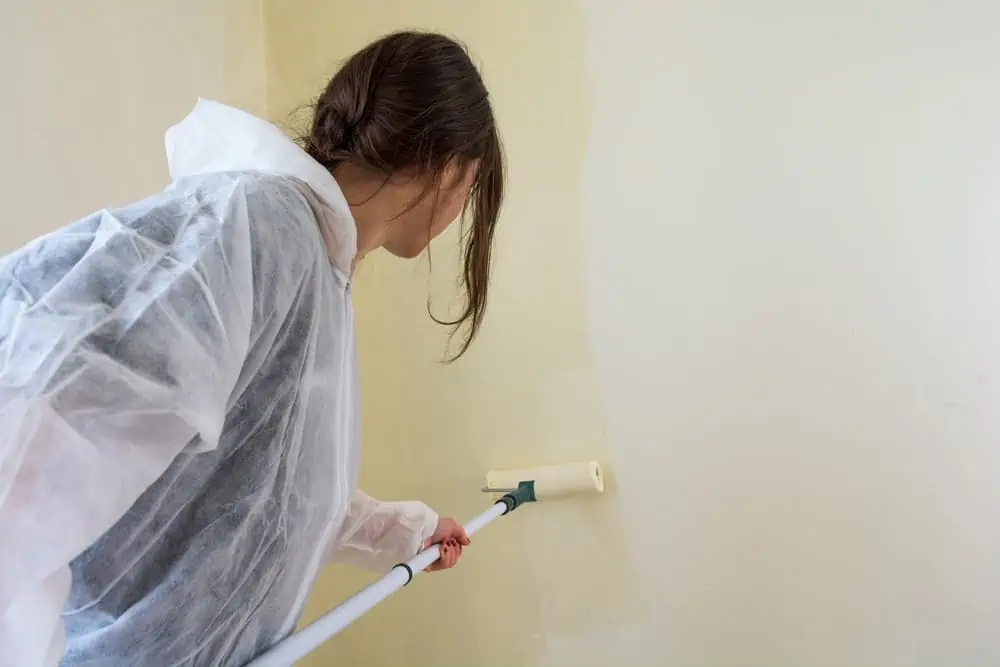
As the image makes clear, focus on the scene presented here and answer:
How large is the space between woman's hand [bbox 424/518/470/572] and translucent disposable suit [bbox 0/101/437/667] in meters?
0.28

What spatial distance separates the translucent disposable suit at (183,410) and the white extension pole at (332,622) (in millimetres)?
30

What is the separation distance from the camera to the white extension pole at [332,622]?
1.90 ft

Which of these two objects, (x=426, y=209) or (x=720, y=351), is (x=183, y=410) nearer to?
(x=426, y=209)

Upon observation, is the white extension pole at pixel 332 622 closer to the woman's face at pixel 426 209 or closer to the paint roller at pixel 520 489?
the paint roller at pixel 520 489

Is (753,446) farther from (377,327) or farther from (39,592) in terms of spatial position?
(39,592)

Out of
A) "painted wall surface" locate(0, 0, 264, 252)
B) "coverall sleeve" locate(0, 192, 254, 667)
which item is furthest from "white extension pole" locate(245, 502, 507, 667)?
"painted wall surface" locate(0, 0, 264, 252)

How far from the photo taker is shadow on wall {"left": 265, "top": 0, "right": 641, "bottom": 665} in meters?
1.21

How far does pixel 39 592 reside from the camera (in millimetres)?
380

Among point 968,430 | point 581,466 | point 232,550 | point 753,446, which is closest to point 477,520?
point 581,466

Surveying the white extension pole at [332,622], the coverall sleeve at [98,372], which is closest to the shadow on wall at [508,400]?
the white extension pole at [332,622]

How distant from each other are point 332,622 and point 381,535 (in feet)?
1.04

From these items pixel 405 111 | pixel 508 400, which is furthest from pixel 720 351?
pixel 405 111

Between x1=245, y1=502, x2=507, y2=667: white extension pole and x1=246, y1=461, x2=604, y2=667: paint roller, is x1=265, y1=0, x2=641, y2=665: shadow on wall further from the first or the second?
x1=245, y1=502, x2=507, y2=667: white extension pole

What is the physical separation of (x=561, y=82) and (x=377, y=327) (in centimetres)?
54
